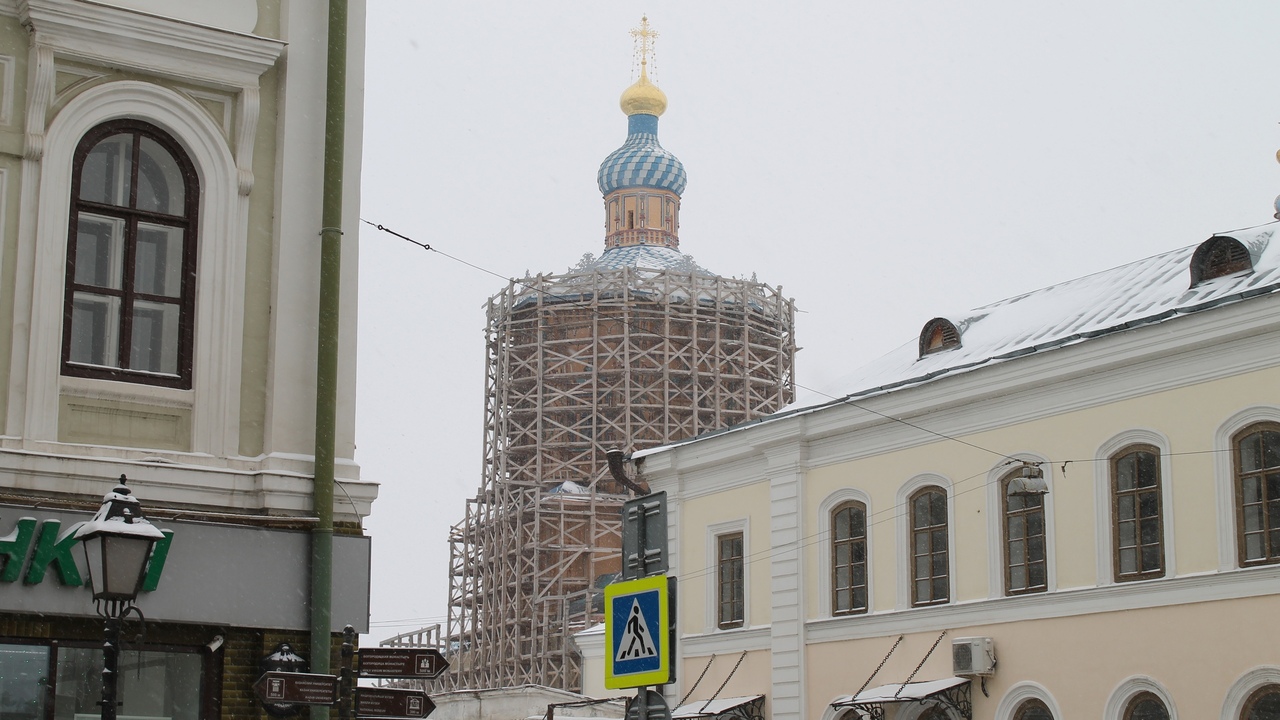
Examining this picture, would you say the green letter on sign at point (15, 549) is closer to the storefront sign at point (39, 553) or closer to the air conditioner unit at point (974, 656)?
the storefront sign at point (39, 553)

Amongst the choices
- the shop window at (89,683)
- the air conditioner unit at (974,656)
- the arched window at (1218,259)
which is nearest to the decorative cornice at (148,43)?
the shop window at (89,683)

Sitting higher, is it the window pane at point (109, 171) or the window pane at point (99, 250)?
the window pane at point (109, 171)

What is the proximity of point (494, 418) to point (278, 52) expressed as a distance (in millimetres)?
46691

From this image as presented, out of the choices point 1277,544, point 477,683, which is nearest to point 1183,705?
point 1277,544

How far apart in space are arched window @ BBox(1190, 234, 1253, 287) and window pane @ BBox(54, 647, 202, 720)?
55.0 feet

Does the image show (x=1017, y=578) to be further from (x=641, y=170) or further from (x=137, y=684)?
(x=641, y=170)

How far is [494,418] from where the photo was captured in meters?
59.0

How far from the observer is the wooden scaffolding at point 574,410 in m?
55.4

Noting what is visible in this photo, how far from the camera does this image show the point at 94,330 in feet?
38.9

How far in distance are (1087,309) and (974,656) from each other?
5471mm

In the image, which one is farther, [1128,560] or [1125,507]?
[1125,507]

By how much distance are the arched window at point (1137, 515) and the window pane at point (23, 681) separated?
15.6 meters

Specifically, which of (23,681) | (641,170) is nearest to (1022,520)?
(23,681)

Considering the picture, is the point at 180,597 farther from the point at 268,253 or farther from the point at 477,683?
the point at 477,683
